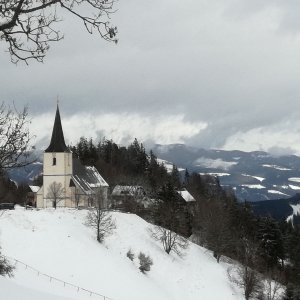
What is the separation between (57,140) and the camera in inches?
2970

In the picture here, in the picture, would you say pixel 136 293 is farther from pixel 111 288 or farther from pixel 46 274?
pixel 46 274

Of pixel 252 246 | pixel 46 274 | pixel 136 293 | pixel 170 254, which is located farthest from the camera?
pixel 252 246

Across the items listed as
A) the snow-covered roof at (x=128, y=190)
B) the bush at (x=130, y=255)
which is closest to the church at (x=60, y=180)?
the snow-covered roof at (x=128, y=190)

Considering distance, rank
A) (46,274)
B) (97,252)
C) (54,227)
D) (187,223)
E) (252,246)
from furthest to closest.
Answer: (187,223)
(252,246)
(54,227)
(97,252)
(46,274)

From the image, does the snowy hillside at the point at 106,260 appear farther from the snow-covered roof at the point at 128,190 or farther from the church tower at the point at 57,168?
the snow-covered roof at the point at 128,190

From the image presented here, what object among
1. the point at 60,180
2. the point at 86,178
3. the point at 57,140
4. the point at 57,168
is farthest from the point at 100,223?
the point at 86,178

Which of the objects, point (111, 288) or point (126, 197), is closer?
point (111, 288)

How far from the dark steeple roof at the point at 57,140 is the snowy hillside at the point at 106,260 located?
22914 mm

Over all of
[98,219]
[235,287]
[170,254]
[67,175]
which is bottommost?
[235,287]

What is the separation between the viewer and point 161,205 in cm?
6550

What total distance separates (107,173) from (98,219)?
2024 inches

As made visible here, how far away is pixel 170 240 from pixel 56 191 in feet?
87.2

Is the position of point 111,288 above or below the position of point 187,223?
below

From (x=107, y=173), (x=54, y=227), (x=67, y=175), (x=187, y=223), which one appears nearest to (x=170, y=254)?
(x=54, y=227)
